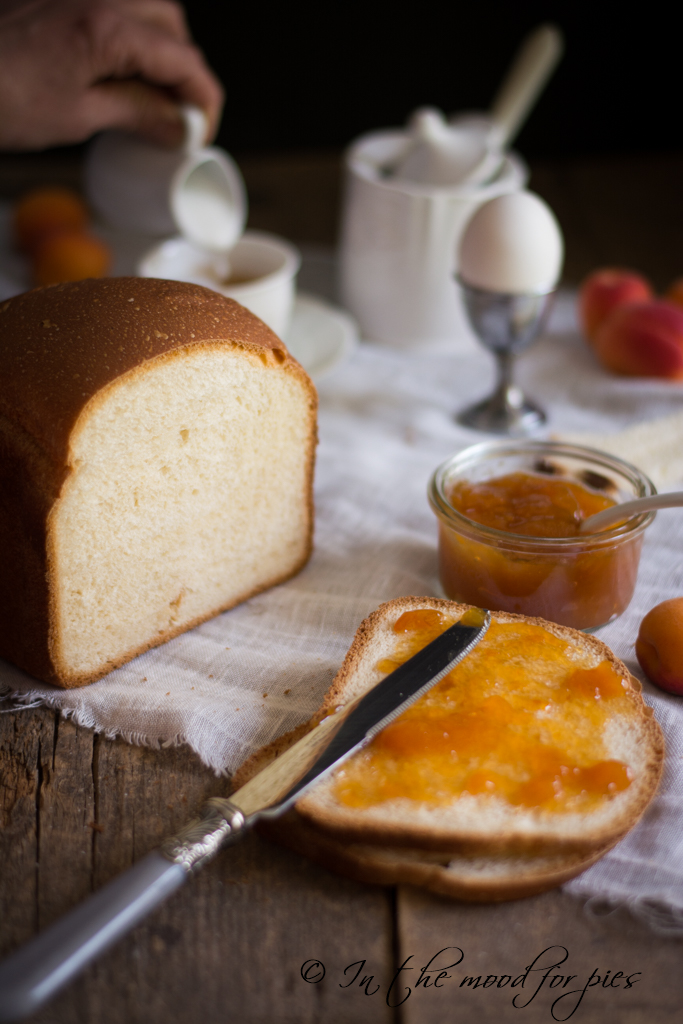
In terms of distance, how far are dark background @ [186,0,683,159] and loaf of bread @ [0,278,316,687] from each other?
3.37 metres

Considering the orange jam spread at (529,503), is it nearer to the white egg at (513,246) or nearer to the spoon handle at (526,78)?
the white egg at (513,246)

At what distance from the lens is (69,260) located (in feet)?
10.4

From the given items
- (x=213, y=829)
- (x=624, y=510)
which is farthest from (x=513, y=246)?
(x=213, y=829)

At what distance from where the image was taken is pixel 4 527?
1782 mm

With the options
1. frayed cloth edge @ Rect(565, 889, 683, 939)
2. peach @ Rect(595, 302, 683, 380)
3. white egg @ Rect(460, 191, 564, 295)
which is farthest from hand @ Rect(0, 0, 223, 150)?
frayed cloth edge @ Rect(565, 889, 683, 939)

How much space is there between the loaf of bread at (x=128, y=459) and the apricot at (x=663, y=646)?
34.2 inches

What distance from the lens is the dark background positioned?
464 cm

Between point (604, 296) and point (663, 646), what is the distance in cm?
176

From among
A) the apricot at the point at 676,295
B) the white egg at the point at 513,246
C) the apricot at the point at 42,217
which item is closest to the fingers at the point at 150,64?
the apricot at the point at 42,217

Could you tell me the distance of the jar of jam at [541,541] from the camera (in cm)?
187

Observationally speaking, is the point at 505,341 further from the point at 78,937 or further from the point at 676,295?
the point at 78,937

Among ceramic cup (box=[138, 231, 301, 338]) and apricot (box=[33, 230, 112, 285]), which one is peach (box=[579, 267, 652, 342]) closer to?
ceramic cup (box=[138, 231, 301, 338])

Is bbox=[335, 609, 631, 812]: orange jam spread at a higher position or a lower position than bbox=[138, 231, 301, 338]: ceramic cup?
lower

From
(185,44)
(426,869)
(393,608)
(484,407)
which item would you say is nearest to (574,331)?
(484,407)
